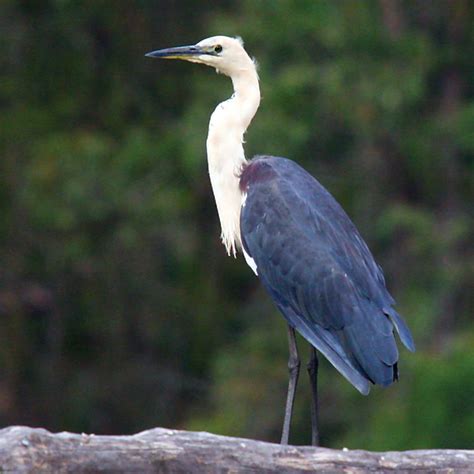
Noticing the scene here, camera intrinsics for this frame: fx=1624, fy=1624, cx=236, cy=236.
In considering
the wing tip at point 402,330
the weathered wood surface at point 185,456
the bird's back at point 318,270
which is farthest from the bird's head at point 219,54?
the weathered wood surface at point 185,456

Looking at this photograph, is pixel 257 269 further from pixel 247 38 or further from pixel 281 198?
pixel 247 38

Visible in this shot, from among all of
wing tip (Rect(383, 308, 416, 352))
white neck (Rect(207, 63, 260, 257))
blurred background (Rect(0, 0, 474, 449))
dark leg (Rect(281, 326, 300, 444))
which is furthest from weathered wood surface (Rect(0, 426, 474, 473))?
blurred background (Rect(0, 0, 474, 449))

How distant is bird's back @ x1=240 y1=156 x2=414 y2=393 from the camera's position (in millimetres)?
5453

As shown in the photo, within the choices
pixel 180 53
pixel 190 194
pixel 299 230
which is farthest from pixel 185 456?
pixel 190 194

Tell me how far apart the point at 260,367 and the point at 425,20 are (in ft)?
10.3

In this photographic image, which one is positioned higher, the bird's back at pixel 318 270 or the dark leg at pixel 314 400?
the bird's back at pixel 318 270

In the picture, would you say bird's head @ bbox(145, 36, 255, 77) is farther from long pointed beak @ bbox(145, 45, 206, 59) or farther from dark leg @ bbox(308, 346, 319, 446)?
dark leg @ bbox(308, 346, 319, 446)

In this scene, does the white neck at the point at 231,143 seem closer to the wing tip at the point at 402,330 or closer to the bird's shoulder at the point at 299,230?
the bird's shoulder at the point at 299,230

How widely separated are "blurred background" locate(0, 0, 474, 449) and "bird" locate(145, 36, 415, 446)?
15.0 ft

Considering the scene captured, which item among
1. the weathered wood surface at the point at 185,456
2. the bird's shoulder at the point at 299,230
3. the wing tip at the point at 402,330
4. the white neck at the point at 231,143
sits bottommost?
the weathered wood surface at the point at 185,456

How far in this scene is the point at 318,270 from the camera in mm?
5723

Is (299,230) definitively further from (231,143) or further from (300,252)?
(231,143)

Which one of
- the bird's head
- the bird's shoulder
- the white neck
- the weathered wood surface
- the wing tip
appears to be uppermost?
the bird's head

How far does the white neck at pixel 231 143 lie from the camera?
20.1ft
